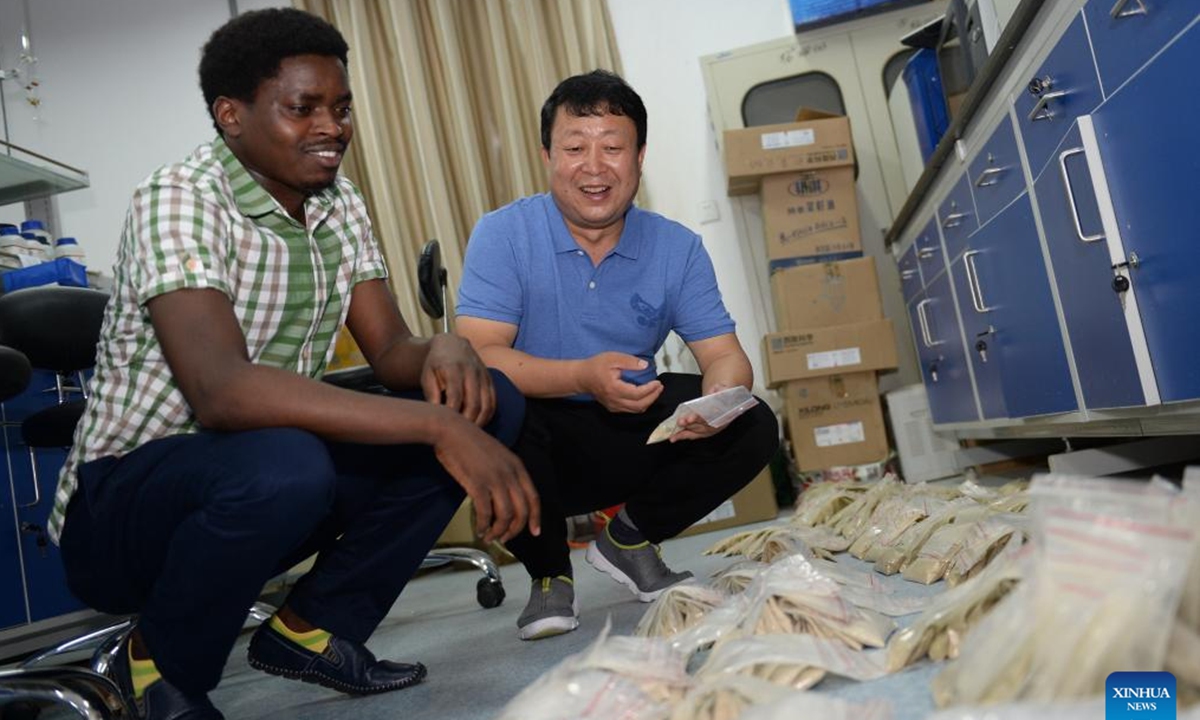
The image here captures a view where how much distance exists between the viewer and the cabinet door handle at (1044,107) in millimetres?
1681

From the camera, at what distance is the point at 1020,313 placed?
7.11ft

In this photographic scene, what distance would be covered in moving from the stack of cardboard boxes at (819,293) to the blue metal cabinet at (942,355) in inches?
6.7

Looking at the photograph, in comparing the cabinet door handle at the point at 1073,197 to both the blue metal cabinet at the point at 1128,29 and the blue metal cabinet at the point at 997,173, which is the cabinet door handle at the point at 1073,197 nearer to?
the blue metal cabinet at the point at 1128,29

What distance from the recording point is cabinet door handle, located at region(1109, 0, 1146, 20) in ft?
4.34

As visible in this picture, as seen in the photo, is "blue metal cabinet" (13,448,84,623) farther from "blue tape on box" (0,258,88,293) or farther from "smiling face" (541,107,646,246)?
"smiling face" (541,107,646,246)

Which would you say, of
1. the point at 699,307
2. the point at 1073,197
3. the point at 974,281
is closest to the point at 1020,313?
the point at 974,281

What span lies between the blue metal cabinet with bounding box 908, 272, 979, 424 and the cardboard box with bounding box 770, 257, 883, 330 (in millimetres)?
185

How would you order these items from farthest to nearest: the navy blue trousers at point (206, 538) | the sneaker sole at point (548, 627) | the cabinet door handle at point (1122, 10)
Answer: the sneaker sole at point (548, 627) < the cabinet door handle at point (1122, 10) < the navy blue trousers at point (206, 538)

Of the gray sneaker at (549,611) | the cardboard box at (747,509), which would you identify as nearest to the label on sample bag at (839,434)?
the cardboard box at (747,509)

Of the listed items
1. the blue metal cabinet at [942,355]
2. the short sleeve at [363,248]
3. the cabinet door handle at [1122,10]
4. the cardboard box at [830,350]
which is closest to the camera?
the cabinet door handle at [1122,10]

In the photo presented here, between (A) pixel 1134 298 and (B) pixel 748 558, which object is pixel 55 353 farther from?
(A) pixel 1134 298

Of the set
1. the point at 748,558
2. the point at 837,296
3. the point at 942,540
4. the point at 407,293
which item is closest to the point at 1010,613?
the point at 942,540

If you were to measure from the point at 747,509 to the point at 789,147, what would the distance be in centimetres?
134

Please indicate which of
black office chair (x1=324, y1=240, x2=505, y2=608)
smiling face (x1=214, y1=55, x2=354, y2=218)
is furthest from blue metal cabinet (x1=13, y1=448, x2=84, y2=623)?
smiling face (x1=214, y1=55, x2=354, y2=218)
